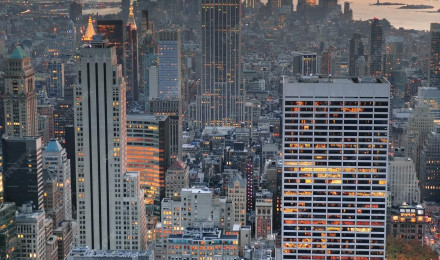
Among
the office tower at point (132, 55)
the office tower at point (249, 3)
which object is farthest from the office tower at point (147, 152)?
the office tower at point (249, 3)

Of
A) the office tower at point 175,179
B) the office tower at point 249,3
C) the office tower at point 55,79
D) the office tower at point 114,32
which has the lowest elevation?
the office tower at point 175,179

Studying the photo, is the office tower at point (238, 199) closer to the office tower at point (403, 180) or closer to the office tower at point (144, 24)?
the office tower at point (403, 180)

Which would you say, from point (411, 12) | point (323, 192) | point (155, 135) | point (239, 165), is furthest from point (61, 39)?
point (323, 192)

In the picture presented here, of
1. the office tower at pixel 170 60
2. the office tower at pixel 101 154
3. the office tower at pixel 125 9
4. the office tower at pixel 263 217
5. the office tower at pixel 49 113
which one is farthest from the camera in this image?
the office tower at pixel 170 60

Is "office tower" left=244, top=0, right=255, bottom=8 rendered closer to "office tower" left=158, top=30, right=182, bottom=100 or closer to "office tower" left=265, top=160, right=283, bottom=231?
"office tower" left=158, top=30, right=182, bottom=100

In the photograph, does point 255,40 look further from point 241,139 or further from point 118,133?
point 118,133

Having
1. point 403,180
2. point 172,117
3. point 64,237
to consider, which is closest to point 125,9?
point 172,117

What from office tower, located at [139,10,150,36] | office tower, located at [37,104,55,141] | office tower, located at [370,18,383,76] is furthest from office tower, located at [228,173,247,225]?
office tower, located at [139,10,150,36]

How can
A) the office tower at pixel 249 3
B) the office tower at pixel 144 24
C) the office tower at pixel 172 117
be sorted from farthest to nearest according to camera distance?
the office tower at pixel 249 3
the office tower at pixel 144 24
the office tower at pixel 172 117
